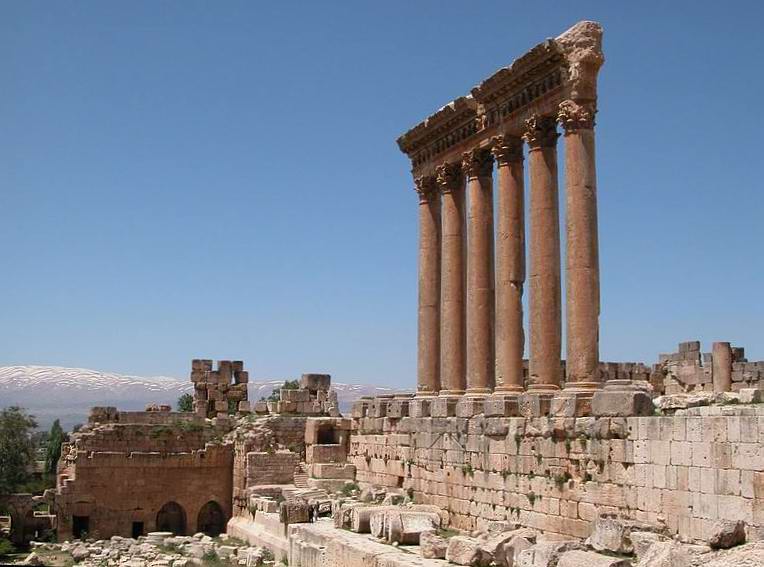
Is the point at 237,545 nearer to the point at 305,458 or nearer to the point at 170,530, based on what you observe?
the point at 305,458

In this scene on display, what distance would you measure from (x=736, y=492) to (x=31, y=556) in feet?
82.5

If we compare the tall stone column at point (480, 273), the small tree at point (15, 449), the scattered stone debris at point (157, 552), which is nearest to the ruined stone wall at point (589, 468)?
the tall stone column at point (480, 273)

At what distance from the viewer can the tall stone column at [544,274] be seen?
22375mm

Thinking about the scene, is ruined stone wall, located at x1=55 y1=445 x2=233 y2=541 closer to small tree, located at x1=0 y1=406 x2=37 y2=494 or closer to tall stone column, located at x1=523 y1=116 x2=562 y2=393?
small tree, located at x1=0 y1=406 x2=37 y2=494

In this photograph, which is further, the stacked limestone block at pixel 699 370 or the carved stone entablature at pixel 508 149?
the stacked limestone block at pixel 699 370

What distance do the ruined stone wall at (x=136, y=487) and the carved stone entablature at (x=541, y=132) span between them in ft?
65.0

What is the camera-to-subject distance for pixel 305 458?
35438 mm

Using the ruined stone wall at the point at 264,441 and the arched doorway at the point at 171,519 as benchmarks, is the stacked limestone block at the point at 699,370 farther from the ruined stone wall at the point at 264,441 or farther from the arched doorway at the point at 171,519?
the arched doorway at the point at 171,519

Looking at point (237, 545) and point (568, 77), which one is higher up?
point (568, 77)

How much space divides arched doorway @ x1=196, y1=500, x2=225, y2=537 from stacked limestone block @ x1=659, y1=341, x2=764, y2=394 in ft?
56.3

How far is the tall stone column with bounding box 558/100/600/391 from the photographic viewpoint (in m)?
20.8

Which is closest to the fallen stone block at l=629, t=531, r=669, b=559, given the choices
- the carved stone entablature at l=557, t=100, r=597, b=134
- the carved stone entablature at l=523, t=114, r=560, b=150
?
the carved stone entablature at l=557, t=100, r=597, b=134

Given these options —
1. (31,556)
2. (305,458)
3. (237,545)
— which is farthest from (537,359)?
(31,556)

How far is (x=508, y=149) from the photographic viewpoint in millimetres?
24781
